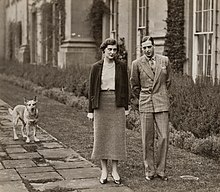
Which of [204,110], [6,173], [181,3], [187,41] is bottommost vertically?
[6,173]

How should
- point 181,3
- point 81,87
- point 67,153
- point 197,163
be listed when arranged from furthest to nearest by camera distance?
point 81,87
point 181,3
point 67,153
point 197,163

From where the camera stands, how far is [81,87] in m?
16.6

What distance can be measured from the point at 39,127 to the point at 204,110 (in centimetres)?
405

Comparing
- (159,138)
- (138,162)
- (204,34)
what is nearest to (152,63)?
(159,138)

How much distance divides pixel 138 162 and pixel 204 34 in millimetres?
7318

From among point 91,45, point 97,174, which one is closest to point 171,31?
point 91,45

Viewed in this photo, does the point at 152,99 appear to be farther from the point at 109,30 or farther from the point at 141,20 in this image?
the point at 109,30

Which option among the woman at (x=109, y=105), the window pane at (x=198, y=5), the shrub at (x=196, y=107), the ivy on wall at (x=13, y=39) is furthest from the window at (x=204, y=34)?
the ivy on wall at (x=13, y=39)

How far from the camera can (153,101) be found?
6586 mm

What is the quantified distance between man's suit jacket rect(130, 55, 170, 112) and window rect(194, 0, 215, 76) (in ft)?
24.0

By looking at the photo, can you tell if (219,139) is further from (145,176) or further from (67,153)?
(67,153)

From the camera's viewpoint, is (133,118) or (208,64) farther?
(208,64)

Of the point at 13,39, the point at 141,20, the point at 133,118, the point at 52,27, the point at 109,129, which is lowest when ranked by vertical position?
the point at 133,118

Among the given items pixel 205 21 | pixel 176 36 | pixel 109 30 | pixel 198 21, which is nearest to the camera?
pixel 205 21
